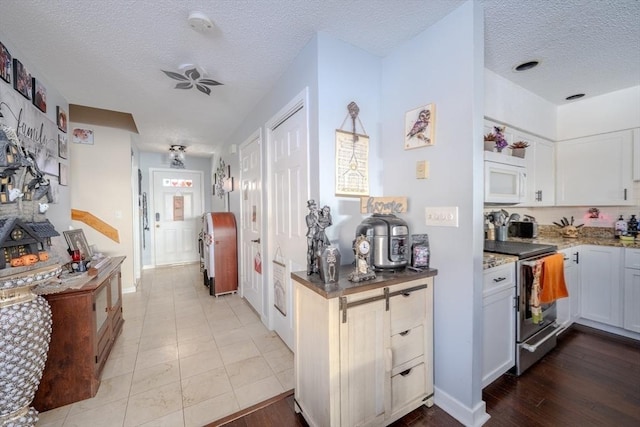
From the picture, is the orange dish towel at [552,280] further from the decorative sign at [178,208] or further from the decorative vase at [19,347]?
the decorative sign at [178,208]

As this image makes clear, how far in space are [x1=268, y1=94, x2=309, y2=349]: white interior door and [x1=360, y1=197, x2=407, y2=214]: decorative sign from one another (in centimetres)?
44

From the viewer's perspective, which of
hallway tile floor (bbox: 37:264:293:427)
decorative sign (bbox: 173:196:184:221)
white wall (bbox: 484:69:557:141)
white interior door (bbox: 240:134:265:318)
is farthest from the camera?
decorative sign (bbox: 173:196:184:221)

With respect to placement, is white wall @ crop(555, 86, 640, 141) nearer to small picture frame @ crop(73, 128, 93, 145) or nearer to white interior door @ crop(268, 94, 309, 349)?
white interior door @ crop(268, 94, 309, 349)

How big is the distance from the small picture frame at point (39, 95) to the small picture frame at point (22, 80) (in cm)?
6

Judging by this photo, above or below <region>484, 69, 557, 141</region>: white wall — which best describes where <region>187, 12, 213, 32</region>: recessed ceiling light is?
above

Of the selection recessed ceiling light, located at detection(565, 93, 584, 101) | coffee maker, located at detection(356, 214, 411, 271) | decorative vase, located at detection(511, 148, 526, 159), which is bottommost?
coffee maker, located at detection(356, 214, 411, 271)

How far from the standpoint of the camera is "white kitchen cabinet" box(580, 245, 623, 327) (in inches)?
93.9

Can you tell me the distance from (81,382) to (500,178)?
11.9 feet

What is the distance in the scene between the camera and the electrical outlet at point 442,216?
1.54m

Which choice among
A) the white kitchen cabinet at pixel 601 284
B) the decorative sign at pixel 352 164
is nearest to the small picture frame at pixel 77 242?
the decorative sign at pixel 352 164

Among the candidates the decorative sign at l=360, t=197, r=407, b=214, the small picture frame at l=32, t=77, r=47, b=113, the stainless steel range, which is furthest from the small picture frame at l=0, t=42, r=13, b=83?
the stainless steel range

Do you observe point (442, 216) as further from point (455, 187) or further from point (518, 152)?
point (518, 152)

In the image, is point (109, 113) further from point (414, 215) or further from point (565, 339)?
point (565, 339)

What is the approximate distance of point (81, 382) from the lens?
1.70 meters
